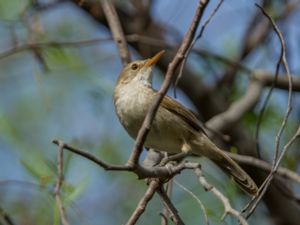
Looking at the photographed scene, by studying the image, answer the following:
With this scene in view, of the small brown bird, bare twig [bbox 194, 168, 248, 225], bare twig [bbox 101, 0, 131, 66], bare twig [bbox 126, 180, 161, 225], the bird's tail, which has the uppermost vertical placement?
bare twig [bbox 101, 0, 131, 66]

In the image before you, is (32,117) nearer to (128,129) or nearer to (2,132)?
(2,132)

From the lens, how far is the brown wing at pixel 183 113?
5.11 meters

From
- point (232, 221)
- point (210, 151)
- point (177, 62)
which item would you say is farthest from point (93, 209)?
point (177, 62)

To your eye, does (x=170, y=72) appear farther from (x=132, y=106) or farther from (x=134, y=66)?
(x=134, y=66)

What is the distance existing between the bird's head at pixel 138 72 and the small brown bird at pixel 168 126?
11 cm

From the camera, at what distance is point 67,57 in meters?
6.43

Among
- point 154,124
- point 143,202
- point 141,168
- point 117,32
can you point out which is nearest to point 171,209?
point 143,202

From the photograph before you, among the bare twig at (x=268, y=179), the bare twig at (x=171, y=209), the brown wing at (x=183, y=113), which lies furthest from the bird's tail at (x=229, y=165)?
the bare twig at (x=171, y=209)

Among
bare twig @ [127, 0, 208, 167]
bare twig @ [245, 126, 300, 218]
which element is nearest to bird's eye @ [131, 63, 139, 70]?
bare twig @ [245, 126, 300, 218]

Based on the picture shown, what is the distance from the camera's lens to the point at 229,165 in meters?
5.00

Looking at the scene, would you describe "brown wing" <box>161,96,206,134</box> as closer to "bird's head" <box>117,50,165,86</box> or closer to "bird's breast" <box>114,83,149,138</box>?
"bird's breast" <box>114,83,149,138</box>

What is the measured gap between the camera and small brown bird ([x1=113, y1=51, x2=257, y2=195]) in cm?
489

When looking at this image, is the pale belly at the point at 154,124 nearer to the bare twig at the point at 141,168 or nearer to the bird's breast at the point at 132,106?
the bird's breast at the point at 132,106

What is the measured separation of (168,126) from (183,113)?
0.18 metres
